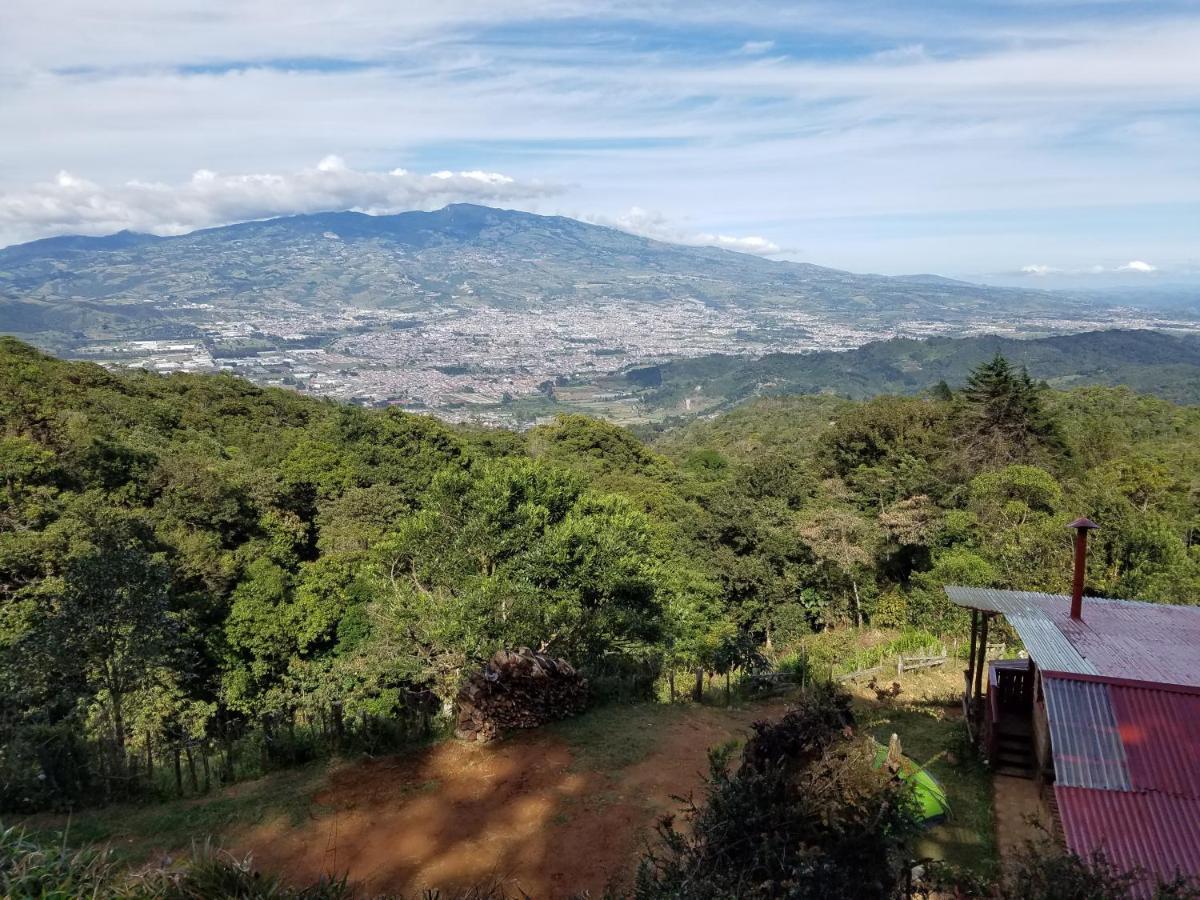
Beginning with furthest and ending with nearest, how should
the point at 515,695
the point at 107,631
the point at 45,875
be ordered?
the point at 515,695
the point at 107,631
the point at 45,875

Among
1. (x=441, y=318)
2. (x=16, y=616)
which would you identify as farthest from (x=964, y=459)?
(x=441, y=318)

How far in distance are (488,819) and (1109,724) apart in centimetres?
539

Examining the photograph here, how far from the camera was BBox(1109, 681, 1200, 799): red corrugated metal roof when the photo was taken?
5223 millimetres

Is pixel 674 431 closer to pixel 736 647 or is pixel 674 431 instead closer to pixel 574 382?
pixel 574 382

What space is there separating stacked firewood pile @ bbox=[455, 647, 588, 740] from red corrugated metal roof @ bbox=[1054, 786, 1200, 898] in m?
5.43

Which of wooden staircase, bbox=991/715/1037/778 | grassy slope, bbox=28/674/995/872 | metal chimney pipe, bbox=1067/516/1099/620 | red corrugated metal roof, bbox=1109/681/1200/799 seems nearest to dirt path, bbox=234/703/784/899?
grassy slope, bbox=28/674/995/872

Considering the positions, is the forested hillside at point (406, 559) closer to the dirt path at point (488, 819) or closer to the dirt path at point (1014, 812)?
the dirt path at point (488, 819)

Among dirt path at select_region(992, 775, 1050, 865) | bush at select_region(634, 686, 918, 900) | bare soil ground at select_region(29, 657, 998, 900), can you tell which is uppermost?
bush at select_region(634, 686, 918, 900)

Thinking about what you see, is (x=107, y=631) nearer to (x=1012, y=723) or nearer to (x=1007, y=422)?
(x=1012, y=723)

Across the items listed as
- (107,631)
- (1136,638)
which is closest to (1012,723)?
(1136,638)

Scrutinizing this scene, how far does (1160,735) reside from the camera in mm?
5473

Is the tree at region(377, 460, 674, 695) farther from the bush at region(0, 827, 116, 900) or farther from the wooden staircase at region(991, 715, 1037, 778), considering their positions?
the bush at region(0, 827, 116, 900)

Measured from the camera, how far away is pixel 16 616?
12.4m

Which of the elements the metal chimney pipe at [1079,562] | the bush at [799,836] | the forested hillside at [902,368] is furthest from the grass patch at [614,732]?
the forested hillside at [902,368]
